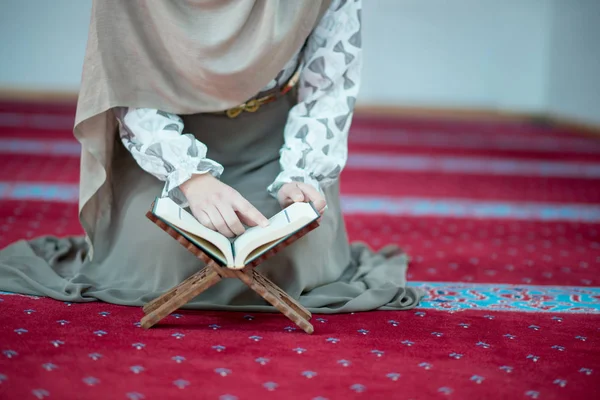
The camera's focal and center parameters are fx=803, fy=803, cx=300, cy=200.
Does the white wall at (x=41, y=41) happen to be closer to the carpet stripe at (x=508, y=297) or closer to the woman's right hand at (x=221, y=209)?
the carpet stripe at (x=508, y=297)

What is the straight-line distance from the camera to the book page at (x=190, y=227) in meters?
1.27

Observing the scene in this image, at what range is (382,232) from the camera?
2.56 metres

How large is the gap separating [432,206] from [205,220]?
5.92 ft

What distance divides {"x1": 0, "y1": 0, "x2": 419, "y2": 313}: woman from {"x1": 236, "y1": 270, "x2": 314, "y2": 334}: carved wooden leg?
0.09 meters

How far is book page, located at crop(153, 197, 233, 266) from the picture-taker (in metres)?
1.27

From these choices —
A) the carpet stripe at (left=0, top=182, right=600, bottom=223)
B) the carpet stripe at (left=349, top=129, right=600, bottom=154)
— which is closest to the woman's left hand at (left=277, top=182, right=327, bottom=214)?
the carpet stripe at (left=0, top=182, right=600, bottom=223)

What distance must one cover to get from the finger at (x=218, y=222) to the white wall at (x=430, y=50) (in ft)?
19.3

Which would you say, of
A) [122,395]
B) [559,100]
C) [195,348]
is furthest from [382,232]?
[559,100]

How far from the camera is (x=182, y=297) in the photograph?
1364mm

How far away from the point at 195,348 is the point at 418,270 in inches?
34.6

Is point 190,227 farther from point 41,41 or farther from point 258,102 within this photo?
Answer: point 41,41

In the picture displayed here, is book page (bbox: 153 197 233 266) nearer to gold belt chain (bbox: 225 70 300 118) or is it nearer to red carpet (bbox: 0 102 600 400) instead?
red carpet (bbox: 0 102 600 400)

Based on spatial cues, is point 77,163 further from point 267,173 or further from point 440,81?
point 440,81

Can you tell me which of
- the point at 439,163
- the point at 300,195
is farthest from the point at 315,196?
the point at 439,163
